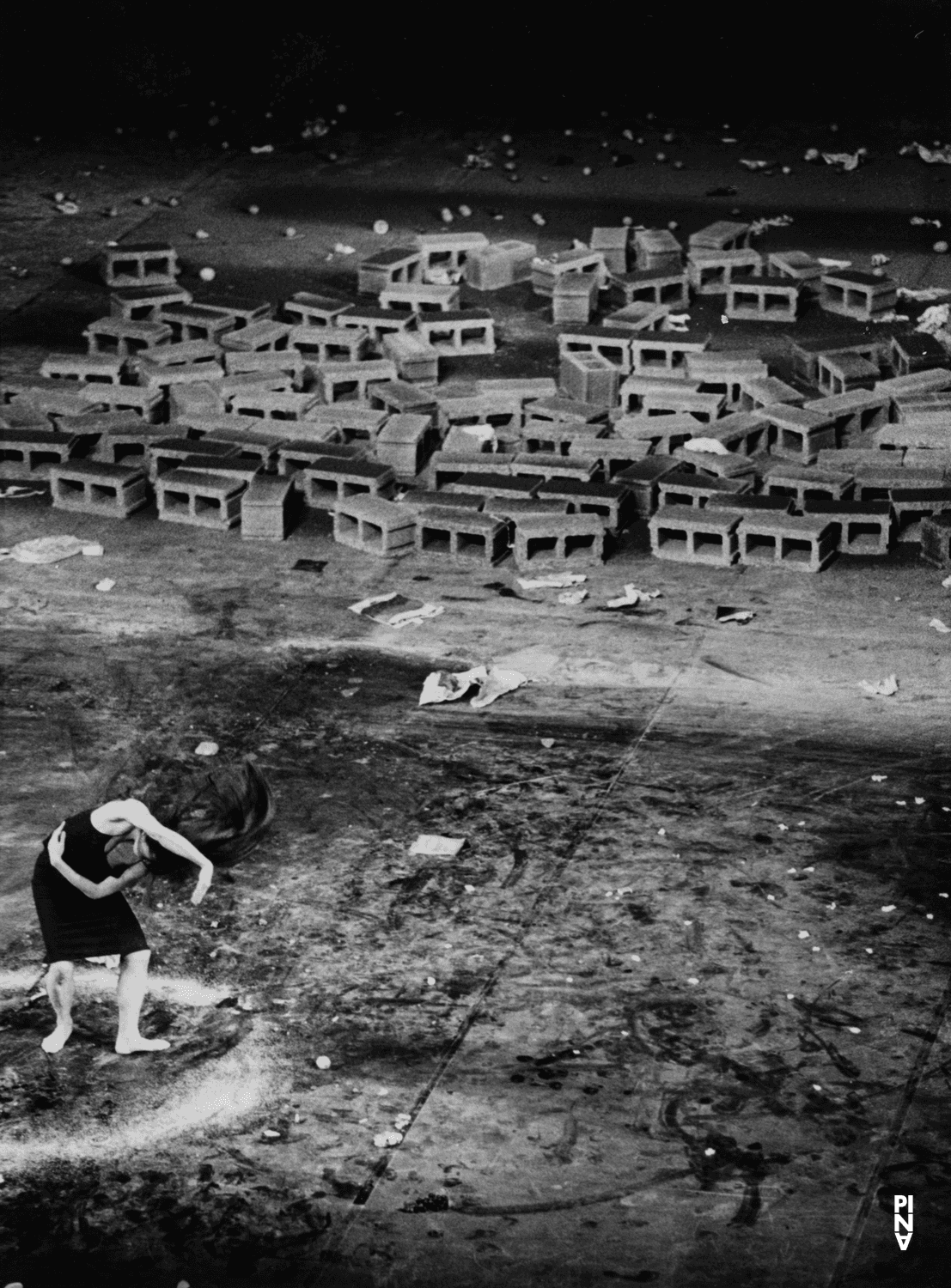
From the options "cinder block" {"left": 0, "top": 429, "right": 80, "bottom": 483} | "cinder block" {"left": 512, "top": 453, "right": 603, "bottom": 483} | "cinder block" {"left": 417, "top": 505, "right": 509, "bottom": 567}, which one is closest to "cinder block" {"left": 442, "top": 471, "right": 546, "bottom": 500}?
"cinder block" {"left": 512, "top": 453, "right": 603, "bottom": 483}

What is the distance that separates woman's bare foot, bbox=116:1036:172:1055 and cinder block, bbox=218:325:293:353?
296 inches

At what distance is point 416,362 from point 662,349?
173 centimetres

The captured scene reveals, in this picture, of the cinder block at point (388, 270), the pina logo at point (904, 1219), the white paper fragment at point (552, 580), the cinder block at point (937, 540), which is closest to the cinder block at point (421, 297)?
the cinder block at point (388, 270)

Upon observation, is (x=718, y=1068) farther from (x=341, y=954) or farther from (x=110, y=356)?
(x=110, y=356)

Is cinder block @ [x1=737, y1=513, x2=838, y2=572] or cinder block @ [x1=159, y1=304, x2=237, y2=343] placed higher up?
cinder block @ [x1=159, y1=304, x2=237, y2=343]

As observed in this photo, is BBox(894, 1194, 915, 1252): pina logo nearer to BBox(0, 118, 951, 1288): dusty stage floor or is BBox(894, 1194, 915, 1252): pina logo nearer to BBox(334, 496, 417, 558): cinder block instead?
BBox(0, 118, 951, 1288): dusty stage floor

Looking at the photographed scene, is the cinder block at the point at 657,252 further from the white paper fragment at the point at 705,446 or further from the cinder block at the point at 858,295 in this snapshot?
the white paper fragment at the point at 705,446

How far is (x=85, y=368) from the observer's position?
46.2 ft

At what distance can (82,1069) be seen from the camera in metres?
7.43

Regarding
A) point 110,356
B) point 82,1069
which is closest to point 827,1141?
point 82,1069

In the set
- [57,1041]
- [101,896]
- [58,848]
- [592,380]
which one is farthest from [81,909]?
[592,380]

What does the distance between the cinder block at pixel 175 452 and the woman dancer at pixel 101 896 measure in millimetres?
5429

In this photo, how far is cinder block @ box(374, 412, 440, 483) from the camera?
12.8 m

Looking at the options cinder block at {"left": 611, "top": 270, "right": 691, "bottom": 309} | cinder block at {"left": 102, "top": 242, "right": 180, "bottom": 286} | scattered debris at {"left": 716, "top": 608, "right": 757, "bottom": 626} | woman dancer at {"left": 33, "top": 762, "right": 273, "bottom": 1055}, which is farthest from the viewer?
cinder block at {"left": 102, "top": 242, "right": 180, "bottom": 286}
